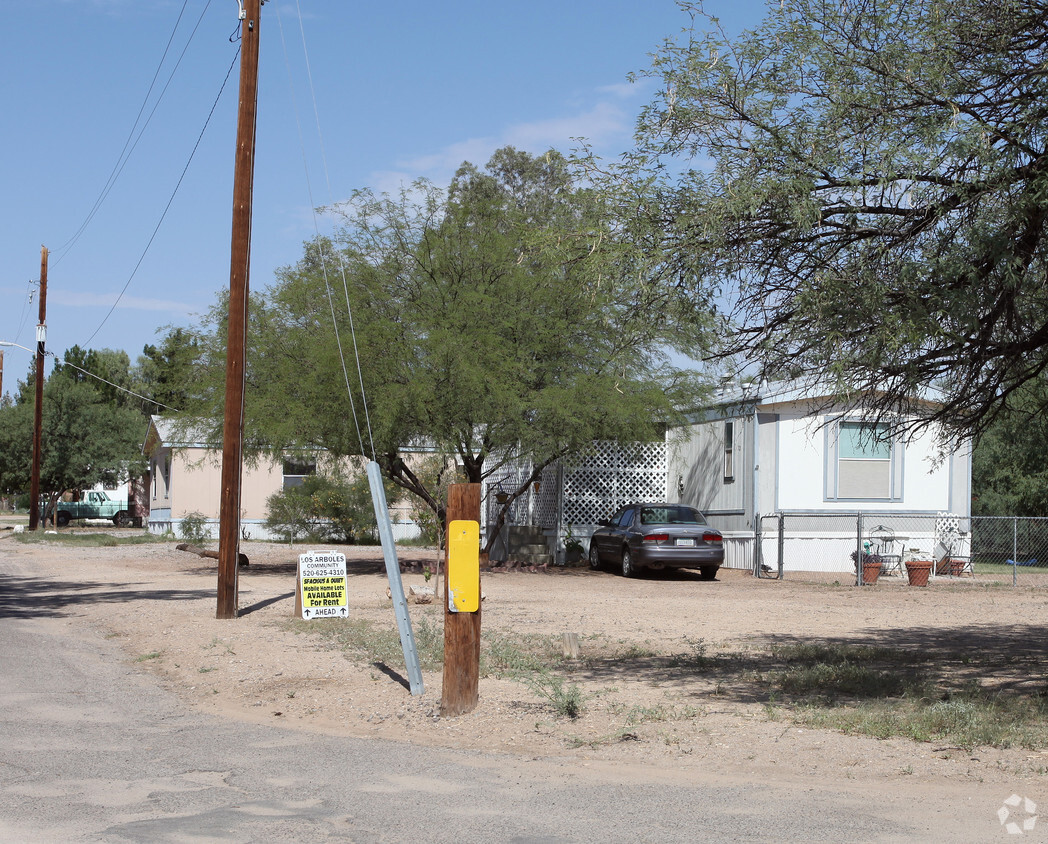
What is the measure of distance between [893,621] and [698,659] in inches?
211

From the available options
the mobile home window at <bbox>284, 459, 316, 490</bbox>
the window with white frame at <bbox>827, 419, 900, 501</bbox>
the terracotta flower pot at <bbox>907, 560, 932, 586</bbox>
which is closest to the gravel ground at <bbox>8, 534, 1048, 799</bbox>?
the terracotta flower pot at <bbox>907, 560, 932, 586</bbox>

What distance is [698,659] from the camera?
1041 centimetres

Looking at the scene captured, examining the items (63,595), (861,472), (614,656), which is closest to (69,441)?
(63,595)

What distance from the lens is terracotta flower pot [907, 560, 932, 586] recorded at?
841 inches

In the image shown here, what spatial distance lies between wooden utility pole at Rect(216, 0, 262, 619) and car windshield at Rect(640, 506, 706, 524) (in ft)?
33.7

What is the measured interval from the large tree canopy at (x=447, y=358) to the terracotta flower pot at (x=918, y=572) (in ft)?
17.4

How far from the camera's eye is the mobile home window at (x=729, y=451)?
24.5m

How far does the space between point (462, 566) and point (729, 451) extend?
17.7m

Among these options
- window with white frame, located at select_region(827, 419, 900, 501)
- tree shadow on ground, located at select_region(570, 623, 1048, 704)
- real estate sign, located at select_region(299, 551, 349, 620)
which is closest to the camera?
tree shadow on ground, located at select_region(570, 623, 1048, 704)

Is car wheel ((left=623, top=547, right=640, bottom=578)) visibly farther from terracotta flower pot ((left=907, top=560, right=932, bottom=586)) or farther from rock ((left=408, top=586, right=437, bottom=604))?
rock ((left=408, top=586, right=437, bottom=604))

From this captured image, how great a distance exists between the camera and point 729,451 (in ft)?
81.4

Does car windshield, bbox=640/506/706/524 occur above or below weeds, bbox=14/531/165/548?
above

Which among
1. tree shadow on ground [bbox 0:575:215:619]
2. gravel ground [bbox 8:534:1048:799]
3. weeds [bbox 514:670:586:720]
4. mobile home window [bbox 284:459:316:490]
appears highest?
mobile home window [bbox 284:459:316:490]

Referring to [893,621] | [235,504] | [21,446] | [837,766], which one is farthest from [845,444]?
[21,446]
